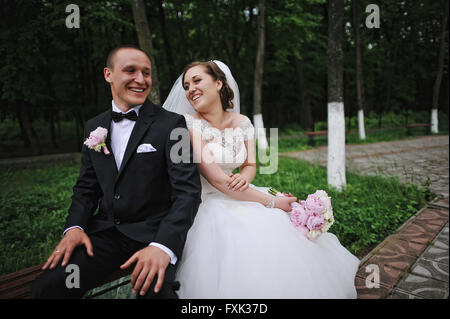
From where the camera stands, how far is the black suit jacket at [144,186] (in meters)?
1.80

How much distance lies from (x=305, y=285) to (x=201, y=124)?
1.50m

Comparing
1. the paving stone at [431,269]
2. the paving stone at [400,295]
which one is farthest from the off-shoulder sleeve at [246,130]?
the paving stone at [431,269]

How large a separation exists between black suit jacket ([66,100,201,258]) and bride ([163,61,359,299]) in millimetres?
256

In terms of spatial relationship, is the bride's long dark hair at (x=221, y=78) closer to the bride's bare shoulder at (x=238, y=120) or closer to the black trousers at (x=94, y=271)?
the bride's bare shoulder at (x=238, y=120)

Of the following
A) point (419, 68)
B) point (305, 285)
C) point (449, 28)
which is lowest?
point (305, 285)

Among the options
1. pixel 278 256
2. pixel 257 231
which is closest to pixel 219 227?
pixel 257 231

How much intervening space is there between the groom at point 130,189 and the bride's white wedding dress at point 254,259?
0.59 feet

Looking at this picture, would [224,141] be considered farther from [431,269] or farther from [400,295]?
[431,269]

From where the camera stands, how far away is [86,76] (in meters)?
12.8

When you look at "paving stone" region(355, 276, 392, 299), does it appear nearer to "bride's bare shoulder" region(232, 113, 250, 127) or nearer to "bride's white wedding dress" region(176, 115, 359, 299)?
"bride's white wedding dress" region(176, 115, 359, 299)

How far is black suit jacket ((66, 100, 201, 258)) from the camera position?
1.80 meters

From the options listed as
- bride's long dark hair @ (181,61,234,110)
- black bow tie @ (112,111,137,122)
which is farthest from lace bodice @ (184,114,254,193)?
black bow tie @ (112,111,137,122)
